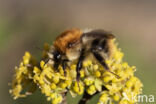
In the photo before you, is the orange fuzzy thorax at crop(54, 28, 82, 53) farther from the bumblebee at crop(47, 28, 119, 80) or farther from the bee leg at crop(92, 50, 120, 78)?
the bee leg at crop(92, 50, 120, 78)

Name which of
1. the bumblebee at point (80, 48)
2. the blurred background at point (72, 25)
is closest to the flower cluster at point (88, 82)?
the bumblebee at point (80, 48)

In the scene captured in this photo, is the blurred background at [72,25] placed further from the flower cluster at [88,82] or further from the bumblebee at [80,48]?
the bumblebee at [80,48]

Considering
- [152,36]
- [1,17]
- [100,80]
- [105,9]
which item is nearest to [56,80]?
[100,80]

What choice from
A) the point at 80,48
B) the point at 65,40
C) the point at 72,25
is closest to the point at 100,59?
the point at 80,48

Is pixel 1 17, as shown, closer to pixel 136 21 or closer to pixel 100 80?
pixel 100 80

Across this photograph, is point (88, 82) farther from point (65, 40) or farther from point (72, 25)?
point (72, 25)

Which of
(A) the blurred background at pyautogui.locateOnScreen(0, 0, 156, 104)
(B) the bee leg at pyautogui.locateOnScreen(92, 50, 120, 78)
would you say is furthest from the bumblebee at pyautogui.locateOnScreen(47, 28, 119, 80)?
(A) the blurred background at pyautogui.locateOnScreen(0, 0, 156, 104)
